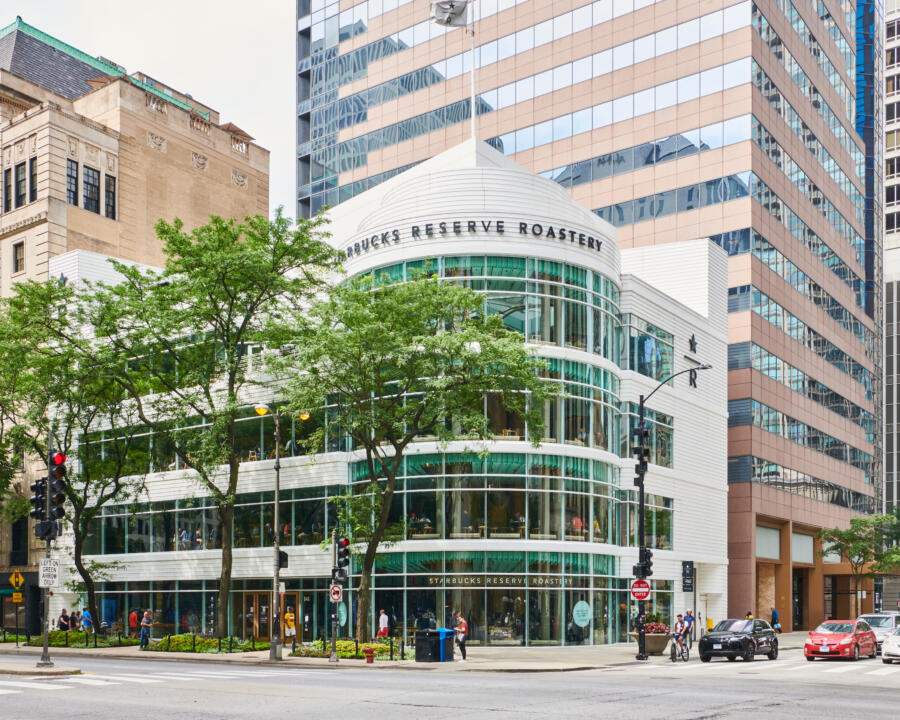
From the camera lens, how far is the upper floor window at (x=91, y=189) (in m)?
68.6

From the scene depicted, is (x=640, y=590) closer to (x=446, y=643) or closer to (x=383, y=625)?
(x=446, y=643)

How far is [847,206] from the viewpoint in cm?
8550

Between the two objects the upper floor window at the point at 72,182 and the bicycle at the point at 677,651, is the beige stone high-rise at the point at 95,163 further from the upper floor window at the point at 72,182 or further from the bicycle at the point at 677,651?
the bicycle at the point at 677,651

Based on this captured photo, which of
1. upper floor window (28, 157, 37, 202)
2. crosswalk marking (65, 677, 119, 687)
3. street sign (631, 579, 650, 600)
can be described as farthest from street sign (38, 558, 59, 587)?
upper floor window (28, 157, 37, 202)

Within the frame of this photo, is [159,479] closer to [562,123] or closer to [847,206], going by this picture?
[562,123]

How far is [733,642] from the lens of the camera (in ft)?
123

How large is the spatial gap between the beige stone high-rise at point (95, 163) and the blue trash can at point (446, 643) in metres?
41.4

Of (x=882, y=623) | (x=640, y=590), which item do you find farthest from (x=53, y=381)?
(x=882, y=623)

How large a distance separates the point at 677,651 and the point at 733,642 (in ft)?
6.79

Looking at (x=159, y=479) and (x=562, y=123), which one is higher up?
(x=562, y=123)

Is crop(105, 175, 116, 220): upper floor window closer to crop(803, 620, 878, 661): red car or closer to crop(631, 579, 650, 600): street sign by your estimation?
crop(631, 579, 650, 600): street sign

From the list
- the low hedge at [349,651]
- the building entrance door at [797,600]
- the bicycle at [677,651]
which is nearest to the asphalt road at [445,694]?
the low hedge at [349,651]

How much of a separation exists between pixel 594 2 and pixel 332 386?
4525 cm

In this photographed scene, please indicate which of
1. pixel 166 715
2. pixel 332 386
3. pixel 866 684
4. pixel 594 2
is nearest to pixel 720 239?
pixel 594 2
